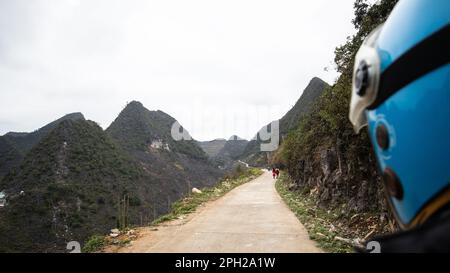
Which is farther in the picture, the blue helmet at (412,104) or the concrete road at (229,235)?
the concrete road at (229,235)

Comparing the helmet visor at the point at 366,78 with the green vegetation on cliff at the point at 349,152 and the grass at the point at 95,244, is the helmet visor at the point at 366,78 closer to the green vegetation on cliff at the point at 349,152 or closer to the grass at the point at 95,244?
the green vegetation on cliff at the point at 349,152

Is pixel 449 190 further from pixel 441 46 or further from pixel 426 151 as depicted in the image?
pixel 441 46

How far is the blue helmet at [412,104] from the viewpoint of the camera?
1.34 meters

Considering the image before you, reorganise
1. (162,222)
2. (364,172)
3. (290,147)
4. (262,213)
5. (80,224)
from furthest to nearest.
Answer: (80,224), (290,147), (262,213), (162,222), (364,172)

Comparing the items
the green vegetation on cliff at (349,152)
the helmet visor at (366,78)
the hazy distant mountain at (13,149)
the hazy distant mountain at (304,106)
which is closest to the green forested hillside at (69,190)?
the hazy distant mountain at (13,149)

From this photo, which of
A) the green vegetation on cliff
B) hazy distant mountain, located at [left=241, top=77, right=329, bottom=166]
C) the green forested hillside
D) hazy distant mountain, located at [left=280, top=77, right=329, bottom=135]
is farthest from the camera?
hazy distant mountain, located at [left=241, top=77, right=329, bottom=166]

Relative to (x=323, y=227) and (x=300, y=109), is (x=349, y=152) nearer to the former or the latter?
(x=323, y=227)

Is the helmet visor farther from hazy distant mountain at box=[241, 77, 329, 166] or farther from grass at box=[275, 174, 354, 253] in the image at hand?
hazy distant mountain at box=[241, 77, 329, 166]

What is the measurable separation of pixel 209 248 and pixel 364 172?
16.6ft

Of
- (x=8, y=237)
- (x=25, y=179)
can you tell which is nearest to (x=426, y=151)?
(x=8, y=237)

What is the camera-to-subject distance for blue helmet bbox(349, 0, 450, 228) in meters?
1.34

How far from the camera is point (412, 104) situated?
1.40 m

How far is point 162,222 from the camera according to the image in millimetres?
10289

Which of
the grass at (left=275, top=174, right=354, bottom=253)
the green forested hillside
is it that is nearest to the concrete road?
the grass at (left=275, top=174, right=354, bottom=253)
